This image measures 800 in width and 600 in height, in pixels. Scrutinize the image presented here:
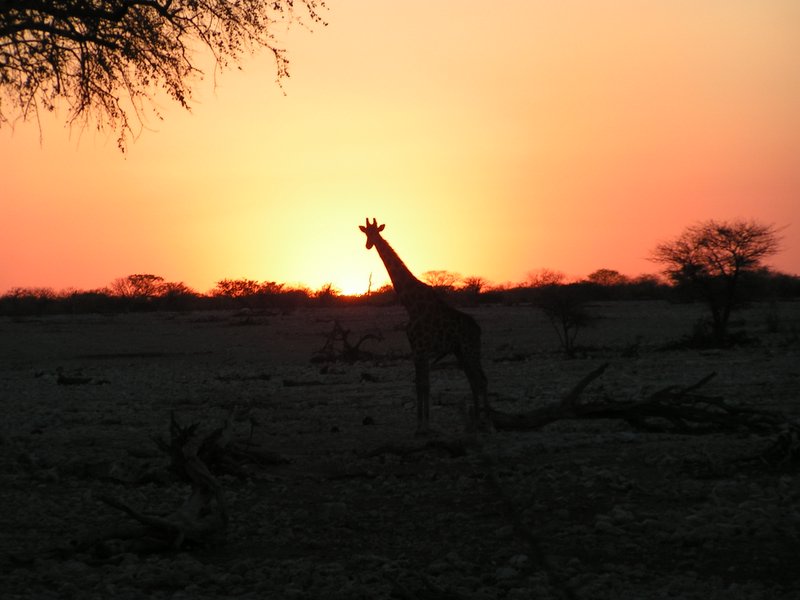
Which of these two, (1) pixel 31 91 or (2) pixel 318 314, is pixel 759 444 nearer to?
(1) pixel 31 91

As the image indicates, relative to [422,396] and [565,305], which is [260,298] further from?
[422,396]

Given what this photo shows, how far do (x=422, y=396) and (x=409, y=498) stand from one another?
3.90 meters

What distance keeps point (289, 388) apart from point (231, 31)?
30.8ft

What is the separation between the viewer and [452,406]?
15.4 metres

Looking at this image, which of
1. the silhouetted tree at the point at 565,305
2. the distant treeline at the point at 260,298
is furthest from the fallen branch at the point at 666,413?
the distant treeline at the point at 260,298

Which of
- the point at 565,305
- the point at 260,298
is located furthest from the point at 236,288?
the point at 565,305

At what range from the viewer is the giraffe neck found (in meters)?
13.7

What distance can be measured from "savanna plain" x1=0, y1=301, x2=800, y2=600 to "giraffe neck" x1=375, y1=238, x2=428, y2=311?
171 cm

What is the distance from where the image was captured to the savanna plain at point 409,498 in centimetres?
620

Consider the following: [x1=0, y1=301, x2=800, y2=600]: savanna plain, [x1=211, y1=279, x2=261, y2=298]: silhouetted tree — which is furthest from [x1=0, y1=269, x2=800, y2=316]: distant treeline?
[x1=0, y1=301, x2=800, y2=600]: savanna plain

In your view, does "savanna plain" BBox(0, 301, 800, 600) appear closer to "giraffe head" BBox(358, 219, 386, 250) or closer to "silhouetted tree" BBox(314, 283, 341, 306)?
"giraffe head" BBox(358, 219, 386, 250)

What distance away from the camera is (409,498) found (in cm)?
869

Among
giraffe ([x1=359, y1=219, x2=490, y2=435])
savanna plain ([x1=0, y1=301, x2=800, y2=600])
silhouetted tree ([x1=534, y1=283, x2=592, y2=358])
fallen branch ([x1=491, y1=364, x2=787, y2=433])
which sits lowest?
savanna plain ([x1=0, y1=301, x2=800, y2=600])

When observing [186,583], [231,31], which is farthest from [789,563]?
[231,31]
